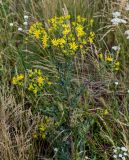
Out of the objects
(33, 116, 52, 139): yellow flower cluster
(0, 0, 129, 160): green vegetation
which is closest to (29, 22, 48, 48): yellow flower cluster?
Result: (0, 0, 129, 160): green vegetation

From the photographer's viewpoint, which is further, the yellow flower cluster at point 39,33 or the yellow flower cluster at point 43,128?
the yellow flower cluster at point 43,128

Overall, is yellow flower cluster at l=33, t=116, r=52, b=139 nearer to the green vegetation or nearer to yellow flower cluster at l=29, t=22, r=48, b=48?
the green vegetation

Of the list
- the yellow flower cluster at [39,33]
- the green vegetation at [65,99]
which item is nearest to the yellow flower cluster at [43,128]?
the green vegetation at [65,99]

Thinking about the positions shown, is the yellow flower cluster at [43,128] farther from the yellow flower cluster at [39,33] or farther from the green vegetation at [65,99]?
the yellow flower cluster at [39,33]

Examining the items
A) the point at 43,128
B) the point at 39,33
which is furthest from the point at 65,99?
the point at 39,33

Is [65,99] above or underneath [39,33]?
underneath

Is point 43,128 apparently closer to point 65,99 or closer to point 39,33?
point 65,99

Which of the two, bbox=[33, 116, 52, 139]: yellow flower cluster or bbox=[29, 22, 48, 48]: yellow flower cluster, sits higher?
bbox=[29, 22, 48, 48]: yellow flower cluster

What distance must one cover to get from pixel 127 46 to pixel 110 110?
0.71m

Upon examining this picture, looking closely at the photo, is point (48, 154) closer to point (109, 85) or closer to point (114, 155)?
point (114, 155)

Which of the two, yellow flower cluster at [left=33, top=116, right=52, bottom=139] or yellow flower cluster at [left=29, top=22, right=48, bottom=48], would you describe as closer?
yellow flower cluster at [left=29, top=22, right=48, bottom=48]

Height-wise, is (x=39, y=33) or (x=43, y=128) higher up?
(x=39, y=33)

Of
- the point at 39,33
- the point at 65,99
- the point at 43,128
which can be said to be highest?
the point at 39,33

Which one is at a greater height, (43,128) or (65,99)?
(65,99)
